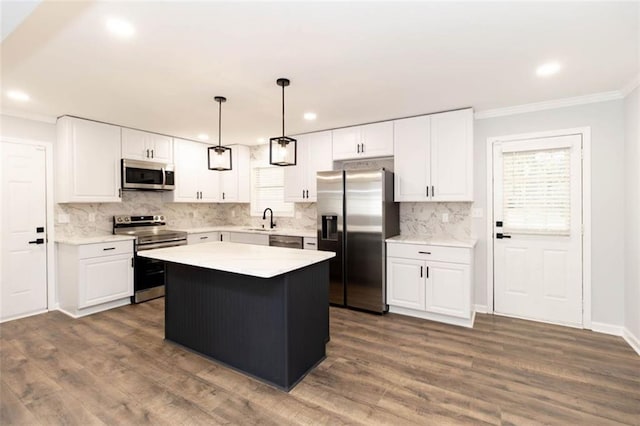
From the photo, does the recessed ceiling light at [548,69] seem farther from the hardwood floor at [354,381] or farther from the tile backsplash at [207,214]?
the hardwood floor at [354,381]

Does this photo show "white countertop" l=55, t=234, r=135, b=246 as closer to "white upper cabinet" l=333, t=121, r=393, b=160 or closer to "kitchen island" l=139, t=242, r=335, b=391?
"kitchen island" l=139, t=242, r=335, b=391

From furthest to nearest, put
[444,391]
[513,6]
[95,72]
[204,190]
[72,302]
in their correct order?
[204,190] < [72,302] < [95,72] < [444,391] < [513,6]

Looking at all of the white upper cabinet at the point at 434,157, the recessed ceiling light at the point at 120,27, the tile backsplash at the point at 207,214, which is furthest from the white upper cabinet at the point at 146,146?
the white upper cabinet at the point at 434,157

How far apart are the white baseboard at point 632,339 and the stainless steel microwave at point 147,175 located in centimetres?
583

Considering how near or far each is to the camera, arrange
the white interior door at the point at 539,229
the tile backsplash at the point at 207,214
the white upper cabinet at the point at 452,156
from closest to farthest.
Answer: the white interior door at the point at 539,229 < the white upper cabinet at the point at 452,156 < the tile backsplash at the point at 207,214

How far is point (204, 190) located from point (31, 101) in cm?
247

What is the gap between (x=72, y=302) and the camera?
151 inches

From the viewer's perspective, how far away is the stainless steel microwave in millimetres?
4379

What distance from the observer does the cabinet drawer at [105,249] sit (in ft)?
12.4

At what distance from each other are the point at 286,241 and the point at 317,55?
286 cm

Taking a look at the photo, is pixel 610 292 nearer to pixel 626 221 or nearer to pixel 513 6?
pixel 626 221

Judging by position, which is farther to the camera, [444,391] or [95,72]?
[95,72]

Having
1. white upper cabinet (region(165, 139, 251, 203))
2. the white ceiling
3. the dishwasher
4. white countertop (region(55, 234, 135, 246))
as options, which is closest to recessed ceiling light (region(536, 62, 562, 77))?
the white ceiling

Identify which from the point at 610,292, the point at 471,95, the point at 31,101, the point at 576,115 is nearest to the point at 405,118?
the point at 471,95
